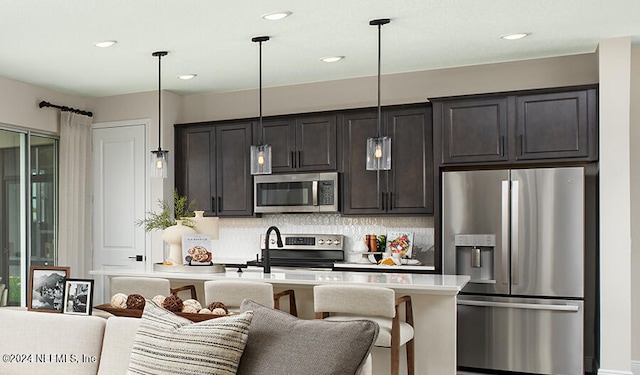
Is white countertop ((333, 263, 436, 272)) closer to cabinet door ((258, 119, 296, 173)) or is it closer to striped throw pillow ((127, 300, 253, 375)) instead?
cabinet door ((258, 119, 296, 173))

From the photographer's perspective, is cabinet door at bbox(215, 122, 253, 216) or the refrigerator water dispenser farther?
cabinet door at bbox(215, 122, 253, 216)

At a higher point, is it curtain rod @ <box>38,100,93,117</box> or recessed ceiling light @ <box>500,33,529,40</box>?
recessed ceiling light @ <box>500,33,529,40</box>

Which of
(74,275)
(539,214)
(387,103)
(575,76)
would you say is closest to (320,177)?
(387,103)

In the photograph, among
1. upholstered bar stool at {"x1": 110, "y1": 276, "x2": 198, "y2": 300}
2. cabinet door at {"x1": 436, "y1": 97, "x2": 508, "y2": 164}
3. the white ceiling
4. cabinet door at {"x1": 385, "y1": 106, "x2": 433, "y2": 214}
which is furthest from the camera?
cabinet door at {"x1": 385, "y1": 106, "x2": 433, "y2": 214}

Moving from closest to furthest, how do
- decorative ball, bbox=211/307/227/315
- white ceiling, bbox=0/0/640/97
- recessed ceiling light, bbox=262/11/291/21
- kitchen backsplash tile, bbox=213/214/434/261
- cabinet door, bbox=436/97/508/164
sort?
decorative ball, bbox=211/307/227/315, white ceiling, bbox=0/0/640/97, recessed ceiling light, bbox=262/11/291/21, cabinet door, bbox=436/97/508/164, kitchen backsplash tile, bbox=213/214/434/261

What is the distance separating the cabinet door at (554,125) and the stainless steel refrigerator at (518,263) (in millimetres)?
196

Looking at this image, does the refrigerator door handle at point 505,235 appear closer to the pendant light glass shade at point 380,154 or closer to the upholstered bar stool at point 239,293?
the pendant light glass shade at point 380,154

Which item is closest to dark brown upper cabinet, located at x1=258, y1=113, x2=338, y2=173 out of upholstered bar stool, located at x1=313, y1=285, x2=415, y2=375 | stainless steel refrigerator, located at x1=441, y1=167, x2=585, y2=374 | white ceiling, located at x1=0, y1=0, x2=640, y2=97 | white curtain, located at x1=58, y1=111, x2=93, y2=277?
white ceiling, located at x1=0, y1=0, x2=640, y2=97

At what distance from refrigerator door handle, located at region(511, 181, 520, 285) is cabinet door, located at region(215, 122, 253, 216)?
8.34 ft

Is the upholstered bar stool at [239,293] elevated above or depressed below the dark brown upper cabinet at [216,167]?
below

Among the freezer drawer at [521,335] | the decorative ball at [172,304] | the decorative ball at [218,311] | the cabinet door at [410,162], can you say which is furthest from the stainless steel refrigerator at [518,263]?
the decorative ball at [172,304]

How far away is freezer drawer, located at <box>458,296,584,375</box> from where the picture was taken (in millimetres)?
4629

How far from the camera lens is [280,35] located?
14.9ft

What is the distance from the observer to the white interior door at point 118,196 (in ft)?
21.1
